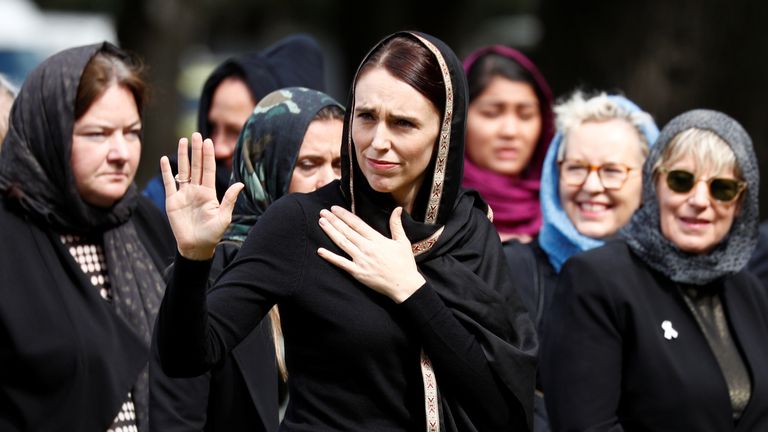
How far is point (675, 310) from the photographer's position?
463cm

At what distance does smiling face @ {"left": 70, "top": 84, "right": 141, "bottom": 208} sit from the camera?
4.88 m

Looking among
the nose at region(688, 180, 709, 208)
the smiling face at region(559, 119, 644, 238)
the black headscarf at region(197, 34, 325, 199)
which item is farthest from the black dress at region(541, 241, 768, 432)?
the black headscarf at region(197, 34, 325, 199)

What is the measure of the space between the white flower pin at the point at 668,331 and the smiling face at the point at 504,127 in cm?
176

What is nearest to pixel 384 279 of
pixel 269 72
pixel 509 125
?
pixel 509 125

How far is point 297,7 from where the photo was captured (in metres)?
25.8

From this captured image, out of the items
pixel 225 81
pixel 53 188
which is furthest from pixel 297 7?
pixel 53 188

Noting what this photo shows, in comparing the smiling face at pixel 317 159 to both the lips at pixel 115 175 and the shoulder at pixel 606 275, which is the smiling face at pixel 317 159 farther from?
the shoulder at pixel 606 275

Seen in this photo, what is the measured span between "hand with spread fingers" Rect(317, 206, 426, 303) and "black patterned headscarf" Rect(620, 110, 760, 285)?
134 centimetres

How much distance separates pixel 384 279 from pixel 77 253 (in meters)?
1.65

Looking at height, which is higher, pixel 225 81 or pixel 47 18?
pixel 225 81

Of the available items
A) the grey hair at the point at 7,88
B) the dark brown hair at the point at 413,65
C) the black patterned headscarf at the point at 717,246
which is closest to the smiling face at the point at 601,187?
the black patterned headscarf at the point at 717,246

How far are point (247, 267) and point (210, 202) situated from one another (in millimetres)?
210

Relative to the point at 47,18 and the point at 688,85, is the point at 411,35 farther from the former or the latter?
the point at 47,18

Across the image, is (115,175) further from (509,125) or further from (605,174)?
(509,125)
